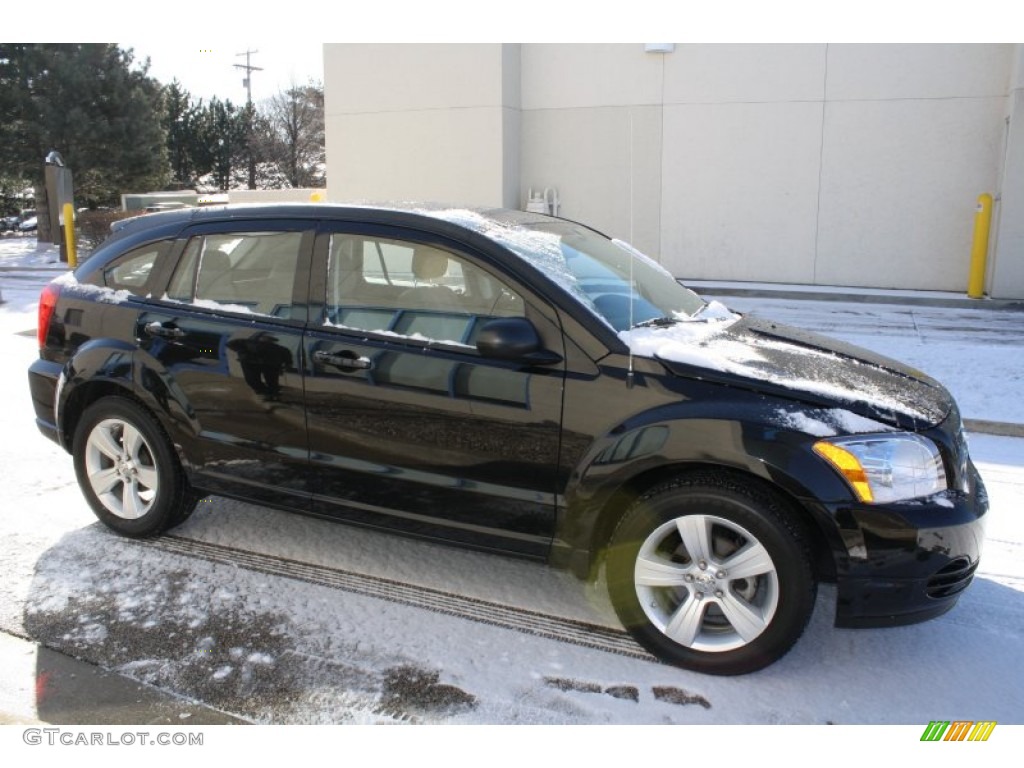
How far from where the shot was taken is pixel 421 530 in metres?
3.62

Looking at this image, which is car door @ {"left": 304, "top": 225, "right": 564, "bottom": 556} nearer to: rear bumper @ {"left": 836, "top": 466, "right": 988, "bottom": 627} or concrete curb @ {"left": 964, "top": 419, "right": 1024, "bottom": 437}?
rear bumper @ {"left": 836, "top": 466, "right": 988, "bottom": 627}

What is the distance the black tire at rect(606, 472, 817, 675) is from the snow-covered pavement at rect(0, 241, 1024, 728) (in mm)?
125

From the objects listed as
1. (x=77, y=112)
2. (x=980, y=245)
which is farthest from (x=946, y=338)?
(x=77, y=112)

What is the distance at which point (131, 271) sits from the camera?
437 centimetres

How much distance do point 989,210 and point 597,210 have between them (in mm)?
6159

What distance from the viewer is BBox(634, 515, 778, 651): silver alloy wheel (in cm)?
307

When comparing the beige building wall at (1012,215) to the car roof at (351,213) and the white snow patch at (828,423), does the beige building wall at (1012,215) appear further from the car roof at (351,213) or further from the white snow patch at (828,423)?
the white snow patch at (828,423)

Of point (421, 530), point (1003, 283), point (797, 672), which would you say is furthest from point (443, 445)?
point (1003, 283)

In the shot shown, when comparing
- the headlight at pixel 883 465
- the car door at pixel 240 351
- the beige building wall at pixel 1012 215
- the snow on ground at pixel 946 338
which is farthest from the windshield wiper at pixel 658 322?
the beige building wall at pixel 1012 215

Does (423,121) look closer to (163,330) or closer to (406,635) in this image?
(163,330)

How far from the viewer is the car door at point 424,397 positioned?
3.37 metres

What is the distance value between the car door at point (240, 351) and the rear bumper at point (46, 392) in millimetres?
667

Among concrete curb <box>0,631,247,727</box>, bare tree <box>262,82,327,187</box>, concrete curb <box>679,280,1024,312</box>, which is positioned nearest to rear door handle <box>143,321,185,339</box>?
concrete curb <box>0,631,247,727</box>

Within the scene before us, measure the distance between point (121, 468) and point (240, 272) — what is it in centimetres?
116
